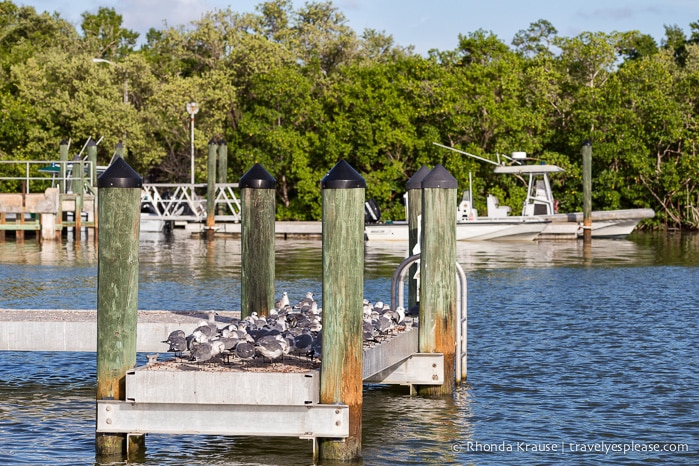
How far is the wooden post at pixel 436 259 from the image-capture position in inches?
551

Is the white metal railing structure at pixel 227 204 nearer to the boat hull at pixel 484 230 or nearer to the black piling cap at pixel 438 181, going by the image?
the boat hull at pixel 484 230

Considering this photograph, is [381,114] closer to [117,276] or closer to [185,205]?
[185,205]

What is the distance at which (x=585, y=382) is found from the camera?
16078mm

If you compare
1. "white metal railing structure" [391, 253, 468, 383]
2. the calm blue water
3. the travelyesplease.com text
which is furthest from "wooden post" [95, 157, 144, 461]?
"white metal railing structure" [391, 253, 468, 383]

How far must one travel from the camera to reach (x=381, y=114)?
52.8 meters

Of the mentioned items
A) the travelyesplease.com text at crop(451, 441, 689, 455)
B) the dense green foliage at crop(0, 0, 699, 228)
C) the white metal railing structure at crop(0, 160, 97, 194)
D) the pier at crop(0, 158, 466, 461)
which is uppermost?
the dense green foliage at crop(0, 0, 699, 228)

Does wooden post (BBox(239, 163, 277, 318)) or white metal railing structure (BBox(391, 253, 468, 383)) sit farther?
white metal railing structure (BBox(391, 253, 468, 383))

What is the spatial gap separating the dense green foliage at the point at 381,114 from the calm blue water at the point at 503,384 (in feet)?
68.8

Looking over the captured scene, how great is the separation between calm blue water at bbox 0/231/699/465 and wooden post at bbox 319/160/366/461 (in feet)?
4.63

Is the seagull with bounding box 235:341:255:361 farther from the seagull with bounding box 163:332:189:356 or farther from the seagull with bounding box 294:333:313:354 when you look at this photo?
the seagull with bounding box 163:332:189:356

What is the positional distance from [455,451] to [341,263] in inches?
111

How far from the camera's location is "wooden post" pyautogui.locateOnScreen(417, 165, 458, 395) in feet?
46.0

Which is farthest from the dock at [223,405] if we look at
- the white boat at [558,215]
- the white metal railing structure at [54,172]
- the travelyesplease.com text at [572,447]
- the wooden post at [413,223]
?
the white boat at [558,215]

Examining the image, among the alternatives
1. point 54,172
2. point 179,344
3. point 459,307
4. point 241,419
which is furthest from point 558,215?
point 241,419
